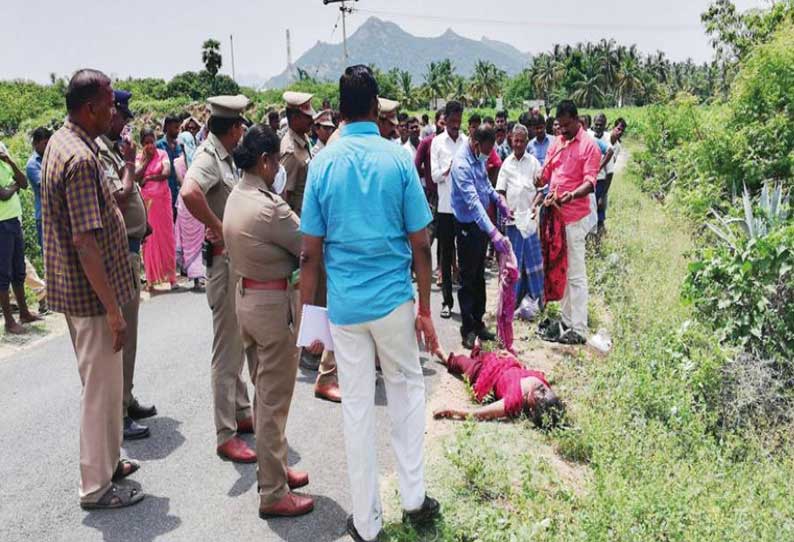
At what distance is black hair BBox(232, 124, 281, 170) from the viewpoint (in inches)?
129

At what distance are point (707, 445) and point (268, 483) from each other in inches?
113

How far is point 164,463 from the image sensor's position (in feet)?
13.2

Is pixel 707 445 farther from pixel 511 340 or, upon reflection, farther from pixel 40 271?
pixel 40 271

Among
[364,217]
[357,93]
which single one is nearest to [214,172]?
[357,93]

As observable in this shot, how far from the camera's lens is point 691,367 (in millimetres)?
5004

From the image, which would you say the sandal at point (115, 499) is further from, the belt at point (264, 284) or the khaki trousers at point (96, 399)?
the belt at point (264, 284)

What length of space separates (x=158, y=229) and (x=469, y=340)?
4424 mm

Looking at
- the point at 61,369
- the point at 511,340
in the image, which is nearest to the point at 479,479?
the point at 511,340

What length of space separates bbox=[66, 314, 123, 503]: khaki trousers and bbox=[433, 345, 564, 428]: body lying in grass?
81.0 inches

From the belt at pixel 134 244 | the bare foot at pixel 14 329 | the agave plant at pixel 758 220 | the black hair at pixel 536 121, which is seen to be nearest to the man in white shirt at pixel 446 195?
the black hair at pixel 536 121

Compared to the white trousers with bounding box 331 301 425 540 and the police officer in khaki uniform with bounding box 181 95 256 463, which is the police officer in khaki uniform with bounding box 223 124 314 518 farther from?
the police officer in khaki uniform with bounding box 181 95 256 463

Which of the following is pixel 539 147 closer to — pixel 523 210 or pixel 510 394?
pixel 523 210

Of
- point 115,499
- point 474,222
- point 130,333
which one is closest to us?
point 115,499

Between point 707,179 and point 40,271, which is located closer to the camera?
point 40,271
